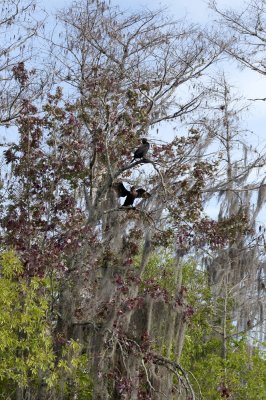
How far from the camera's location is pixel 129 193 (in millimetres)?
10695

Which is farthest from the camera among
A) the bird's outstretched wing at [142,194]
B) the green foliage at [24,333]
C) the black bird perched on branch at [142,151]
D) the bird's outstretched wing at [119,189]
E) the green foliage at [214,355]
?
the green foliage at [214,355]

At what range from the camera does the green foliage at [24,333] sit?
30.2ft

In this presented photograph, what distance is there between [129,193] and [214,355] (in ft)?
16.7

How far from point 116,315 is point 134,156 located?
2.14m

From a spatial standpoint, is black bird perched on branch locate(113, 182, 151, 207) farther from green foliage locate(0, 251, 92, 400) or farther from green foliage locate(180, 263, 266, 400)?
green foliage locate(180, 263, 266, 400)

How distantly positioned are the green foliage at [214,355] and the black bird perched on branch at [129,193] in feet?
9.78

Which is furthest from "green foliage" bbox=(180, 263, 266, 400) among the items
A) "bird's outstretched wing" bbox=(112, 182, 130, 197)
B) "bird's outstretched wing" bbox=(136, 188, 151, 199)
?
"bird's outstretched wing" bbox=(112, 182, 130, 197)

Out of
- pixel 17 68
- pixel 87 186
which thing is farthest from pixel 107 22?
pixel 87 186

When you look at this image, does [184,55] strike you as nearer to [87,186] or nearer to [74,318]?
[87,186]

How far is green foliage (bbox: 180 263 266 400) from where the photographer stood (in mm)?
13977

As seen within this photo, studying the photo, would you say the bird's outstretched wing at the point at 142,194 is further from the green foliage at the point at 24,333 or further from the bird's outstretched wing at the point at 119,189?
the green foliage at the point at 24,333

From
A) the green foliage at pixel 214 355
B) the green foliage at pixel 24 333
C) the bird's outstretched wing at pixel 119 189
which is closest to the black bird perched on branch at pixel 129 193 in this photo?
the bird's outstretched wing at pixel 119 189

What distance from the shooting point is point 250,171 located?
1432 cm

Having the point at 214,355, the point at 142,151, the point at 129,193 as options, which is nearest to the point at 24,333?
the point at 129,193
